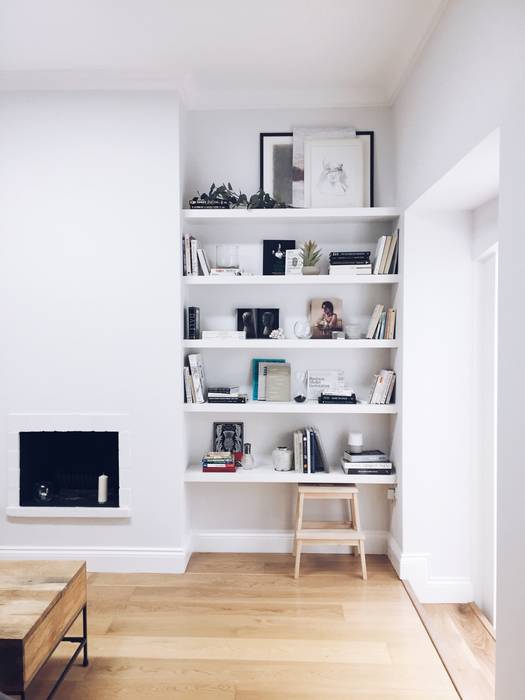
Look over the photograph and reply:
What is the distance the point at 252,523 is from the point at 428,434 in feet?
4.13

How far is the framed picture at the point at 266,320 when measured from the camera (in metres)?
3.50

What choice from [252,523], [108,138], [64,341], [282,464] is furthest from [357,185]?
[252,523]

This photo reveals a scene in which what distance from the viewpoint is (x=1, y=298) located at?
129 inches

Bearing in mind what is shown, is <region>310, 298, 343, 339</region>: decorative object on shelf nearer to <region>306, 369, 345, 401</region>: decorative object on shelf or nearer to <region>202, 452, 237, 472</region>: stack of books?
<region>306, 369, 345, 401</region>: decorative object on shelf

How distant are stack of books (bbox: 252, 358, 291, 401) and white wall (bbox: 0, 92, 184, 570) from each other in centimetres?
52

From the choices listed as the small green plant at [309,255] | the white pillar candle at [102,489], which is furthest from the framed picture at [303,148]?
the white pillar candle at [102,489]

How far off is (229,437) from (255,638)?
50.0 inches

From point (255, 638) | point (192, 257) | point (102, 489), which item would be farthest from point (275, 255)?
point (255, 638)

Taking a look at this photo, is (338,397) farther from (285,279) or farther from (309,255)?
(309,255)

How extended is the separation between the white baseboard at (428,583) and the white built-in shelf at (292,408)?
0.81m

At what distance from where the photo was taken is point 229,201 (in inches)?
133

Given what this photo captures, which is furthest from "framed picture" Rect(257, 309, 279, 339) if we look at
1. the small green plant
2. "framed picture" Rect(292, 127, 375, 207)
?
"framed picture" Rect(292, 127, 375, 207)

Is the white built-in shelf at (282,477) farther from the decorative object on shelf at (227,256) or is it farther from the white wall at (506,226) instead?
the white wall at (506,226)

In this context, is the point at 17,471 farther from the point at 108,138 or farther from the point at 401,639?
the point at 401,639
